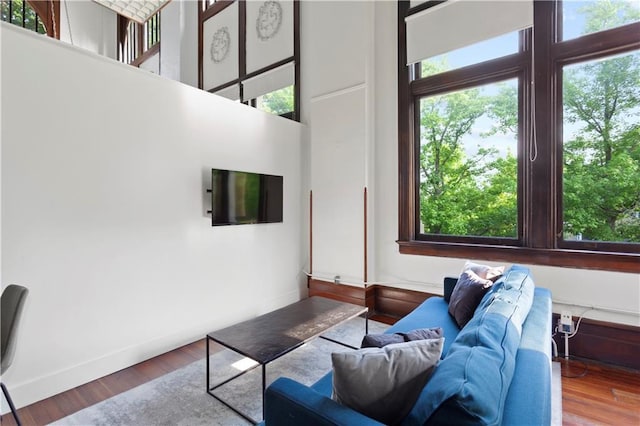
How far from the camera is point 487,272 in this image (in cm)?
254

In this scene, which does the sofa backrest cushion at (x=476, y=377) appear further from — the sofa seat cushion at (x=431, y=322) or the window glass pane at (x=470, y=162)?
the window glass pane at (x=470, y=162)

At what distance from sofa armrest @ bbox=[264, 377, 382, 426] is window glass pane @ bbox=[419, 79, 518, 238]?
2734 millimetres

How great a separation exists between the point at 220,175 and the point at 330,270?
180 cm

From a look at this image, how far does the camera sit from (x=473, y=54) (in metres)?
3.19

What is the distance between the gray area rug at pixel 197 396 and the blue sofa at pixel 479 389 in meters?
0.91

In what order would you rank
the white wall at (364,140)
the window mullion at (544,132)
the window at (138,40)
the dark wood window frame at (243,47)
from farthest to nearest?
the window at (138,40) < the dark wood window frame at (243,47) < the white wall at (364,140) < the window mullion at (544,132)

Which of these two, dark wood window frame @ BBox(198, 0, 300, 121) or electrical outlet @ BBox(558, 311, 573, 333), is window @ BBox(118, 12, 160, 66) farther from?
electrical outlet @ BBox(558, 311, 573, 333)

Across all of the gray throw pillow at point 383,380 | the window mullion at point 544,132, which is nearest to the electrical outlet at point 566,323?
the window mullion at point 544,132

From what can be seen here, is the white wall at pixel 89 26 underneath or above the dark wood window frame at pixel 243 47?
above

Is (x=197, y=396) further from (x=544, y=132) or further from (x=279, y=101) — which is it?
(x=279, y=101)

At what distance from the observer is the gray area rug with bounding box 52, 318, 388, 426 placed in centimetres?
190

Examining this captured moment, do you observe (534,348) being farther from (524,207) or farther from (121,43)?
(121,43)

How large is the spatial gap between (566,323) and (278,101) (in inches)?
170

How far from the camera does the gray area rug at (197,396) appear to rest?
1.90m
